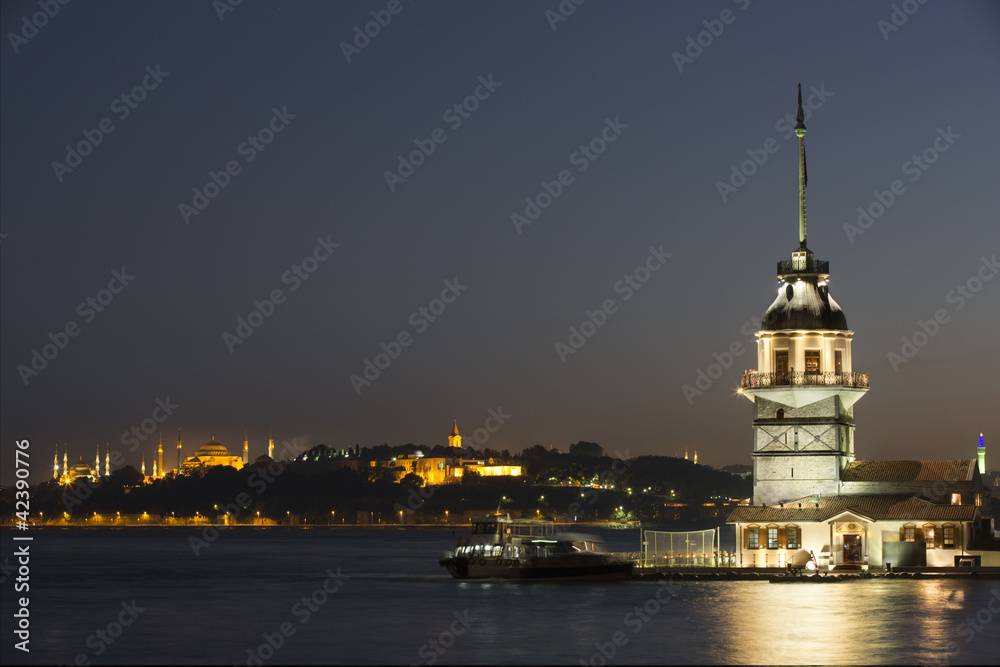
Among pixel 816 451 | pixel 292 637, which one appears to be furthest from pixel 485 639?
pixel 816 451

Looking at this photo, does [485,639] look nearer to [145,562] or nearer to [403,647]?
[403,647]

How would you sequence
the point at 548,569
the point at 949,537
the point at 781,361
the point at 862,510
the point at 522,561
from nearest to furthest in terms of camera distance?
the point at 949,537
the point at 862,510
the point at 781,361
the point at 522,561
the point at 548,569

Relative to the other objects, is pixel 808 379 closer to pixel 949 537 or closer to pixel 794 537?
pixel 794 537

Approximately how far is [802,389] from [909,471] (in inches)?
265

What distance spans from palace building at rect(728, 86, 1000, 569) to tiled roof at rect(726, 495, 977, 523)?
50 mm

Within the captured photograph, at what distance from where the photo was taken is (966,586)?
2721 inches

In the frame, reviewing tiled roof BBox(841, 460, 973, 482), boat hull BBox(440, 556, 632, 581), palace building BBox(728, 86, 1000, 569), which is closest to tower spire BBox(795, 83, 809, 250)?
palace building BBox(728, 86, 1000, 569)

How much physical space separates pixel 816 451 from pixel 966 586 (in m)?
9.91

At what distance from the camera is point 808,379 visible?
74.7m

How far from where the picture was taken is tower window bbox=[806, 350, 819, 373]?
75.4 metres

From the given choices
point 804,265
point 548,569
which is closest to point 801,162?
point 804,265

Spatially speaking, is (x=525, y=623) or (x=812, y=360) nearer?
(x=525, y=623)

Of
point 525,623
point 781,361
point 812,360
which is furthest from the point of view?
point 781,361

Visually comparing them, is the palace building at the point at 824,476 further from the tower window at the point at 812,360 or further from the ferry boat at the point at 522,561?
the ferry boat at the point at 522,561
